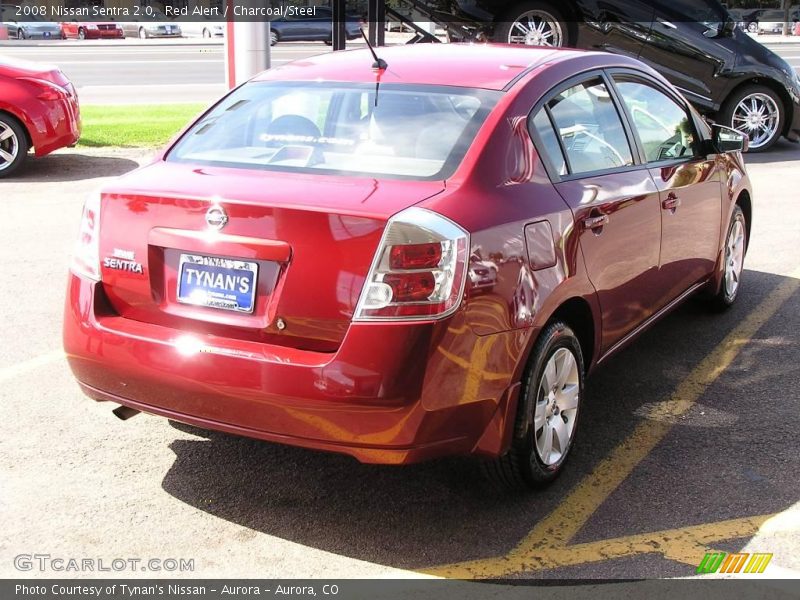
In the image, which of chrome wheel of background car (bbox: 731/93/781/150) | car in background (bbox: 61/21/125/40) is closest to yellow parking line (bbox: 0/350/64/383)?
chrome wheel of background car (bbox: 731/93/781/150)

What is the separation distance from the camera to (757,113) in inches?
528

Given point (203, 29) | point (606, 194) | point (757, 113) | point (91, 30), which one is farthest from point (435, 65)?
point (91, 30)

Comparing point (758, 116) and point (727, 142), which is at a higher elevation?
point (727, 142)

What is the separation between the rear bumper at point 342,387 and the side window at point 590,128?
1.14 m

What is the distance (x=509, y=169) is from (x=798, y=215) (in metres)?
6.58

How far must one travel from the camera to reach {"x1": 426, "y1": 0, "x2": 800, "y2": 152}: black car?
13.2 meters

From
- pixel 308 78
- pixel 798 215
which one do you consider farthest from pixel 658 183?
pixel 798 215

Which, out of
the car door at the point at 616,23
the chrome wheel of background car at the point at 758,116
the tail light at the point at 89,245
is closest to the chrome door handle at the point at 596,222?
the tail light at the point at 89,245

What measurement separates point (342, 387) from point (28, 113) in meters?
8.42

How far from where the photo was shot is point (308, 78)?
434 cm

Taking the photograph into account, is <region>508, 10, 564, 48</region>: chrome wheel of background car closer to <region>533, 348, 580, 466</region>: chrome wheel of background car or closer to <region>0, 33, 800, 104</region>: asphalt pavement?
<region>0, 33, 800, 104</region>: asphalt pavement

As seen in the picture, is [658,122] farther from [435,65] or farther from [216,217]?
[216,217]

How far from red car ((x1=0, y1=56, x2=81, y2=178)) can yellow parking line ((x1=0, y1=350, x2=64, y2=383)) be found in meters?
5.86

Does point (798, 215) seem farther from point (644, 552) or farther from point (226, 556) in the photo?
point (226, 556)
